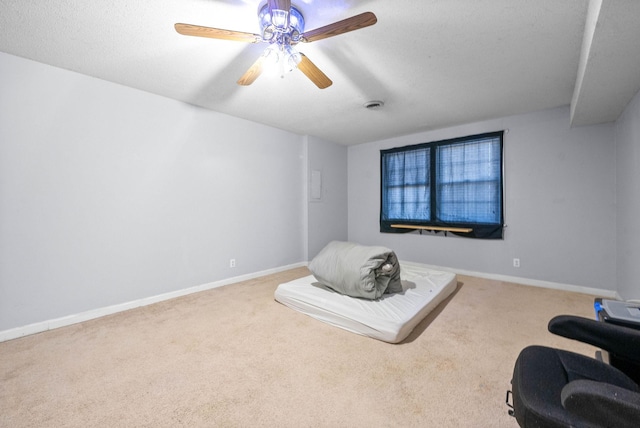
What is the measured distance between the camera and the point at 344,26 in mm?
1565

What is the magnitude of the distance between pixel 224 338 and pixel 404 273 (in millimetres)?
2250

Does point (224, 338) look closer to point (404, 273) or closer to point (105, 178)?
point (105, 178)

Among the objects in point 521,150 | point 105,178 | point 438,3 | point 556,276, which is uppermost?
point 438,3

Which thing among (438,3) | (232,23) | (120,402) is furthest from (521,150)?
(120,402)

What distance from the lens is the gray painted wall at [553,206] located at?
313cm

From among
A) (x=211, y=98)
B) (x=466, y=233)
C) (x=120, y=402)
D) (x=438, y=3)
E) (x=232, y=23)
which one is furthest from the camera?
(x=466, y=233)

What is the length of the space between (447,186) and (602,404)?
3852mm

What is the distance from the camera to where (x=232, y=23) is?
185 cm

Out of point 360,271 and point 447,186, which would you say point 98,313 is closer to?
point 360,271

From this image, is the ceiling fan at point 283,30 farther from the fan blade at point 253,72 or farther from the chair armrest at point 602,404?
the chair armrest at point 602,404

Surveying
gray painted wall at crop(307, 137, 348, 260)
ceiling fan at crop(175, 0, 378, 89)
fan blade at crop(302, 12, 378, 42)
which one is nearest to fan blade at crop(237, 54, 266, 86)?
ceiling fan at crop(175, 0, 378, 89)

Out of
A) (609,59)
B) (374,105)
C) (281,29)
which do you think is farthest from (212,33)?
(609,59)

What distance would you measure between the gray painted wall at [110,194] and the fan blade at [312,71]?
6.32 feet

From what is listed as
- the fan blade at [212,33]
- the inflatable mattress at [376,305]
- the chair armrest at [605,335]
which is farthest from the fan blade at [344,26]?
the inflatable mattress at [376,305]
